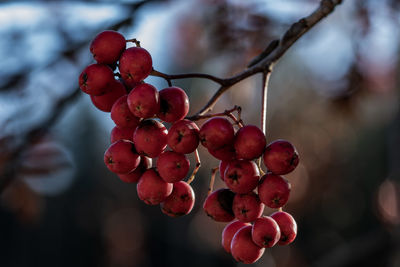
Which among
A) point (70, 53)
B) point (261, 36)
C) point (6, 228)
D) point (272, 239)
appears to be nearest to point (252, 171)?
point (272, 239)

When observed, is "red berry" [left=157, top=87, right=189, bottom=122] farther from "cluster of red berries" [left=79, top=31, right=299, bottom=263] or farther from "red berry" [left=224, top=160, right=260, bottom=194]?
"red berry" [left=224, top=160, right=260, bottom=194]

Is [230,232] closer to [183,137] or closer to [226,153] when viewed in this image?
[226,153]

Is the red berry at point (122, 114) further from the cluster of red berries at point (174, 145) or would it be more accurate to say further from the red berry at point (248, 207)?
the red berry at point (248, 207)

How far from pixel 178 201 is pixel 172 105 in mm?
292

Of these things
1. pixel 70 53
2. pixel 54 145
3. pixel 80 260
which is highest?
pixel 70 53

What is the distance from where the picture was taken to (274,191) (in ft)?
3.31

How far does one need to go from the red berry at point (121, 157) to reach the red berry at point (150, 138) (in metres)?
0.04

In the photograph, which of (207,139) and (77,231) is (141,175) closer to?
(207,139)

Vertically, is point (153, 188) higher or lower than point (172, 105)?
lower

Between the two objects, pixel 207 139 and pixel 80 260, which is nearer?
pixel 207 139

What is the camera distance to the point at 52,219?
12.1m

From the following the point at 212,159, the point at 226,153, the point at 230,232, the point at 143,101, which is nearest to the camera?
the point at 143,101

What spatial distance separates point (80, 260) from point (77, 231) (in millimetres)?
918

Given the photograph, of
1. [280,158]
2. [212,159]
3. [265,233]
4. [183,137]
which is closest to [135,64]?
[183,137]
